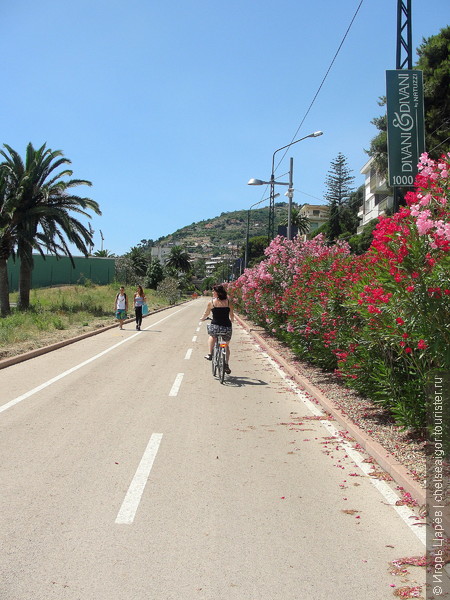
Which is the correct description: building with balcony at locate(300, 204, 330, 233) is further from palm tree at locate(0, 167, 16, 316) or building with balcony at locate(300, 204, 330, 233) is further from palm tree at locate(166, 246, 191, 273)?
palm tree at locate(0, 167, 16, 316)

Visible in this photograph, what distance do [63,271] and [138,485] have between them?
54.8m

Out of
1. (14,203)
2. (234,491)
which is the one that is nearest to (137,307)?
(14,203)

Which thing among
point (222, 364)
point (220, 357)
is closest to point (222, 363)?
point (222, 364)

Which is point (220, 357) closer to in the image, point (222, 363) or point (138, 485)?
point (222, 363)

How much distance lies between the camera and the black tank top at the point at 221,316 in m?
10.6

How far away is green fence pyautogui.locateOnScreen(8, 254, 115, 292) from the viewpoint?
51.9m

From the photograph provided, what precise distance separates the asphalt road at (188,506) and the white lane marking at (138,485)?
0.02 metres

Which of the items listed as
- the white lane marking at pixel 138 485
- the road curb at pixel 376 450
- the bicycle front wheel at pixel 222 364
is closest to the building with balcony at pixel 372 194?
the bicycle front wheel at pixel 222 364

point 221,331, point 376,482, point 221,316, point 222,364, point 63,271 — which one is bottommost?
point 376,482

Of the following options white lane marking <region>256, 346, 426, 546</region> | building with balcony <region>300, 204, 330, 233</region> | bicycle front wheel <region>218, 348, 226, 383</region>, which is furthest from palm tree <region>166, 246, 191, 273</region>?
white lane marking <region>256, 346, 426, 546</region>

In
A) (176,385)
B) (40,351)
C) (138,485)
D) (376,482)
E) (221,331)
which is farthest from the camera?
(40,351)

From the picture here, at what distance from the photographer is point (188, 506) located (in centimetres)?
436

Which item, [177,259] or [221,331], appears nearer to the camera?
[221,331]

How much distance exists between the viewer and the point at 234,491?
15.5 ft
